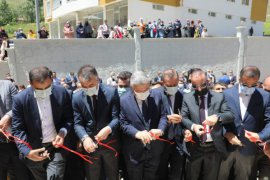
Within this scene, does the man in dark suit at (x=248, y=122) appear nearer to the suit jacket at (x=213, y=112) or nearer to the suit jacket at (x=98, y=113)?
the suit jacket at (x=213, y=112)

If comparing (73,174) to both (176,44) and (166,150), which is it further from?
(176,44)

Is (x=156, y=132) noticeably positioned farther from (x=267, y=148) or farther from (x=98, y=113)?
(x=267, y=148)

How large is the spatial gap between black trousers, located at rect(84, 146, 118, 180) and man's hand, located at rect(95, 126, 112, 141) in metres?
0.24

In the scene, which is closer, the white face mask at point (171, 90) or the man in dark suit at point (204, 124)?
the man in dark suit at point (204, 124)

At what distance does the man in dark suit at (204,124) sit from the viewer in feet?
12.8

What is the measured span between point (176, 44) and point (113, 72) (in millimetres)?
4396

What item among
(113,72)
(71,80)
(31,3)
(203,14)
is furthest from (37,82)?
(31,3)

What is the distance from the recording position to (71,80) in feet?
41.3

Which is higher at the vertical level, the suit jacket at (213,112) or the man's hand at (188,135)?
the suit jacket at (213,112)

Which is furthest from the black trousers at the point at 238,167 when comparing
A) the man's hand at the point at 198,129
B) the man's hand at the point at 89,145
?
the man's hand at the point at 89,145

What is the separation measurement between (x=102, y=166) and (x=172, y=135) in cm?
110

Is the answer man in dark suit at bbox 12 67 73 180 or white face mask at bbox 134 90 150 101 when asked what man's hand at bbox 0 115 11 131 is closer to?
man in dark suit at bbox 12 67 73 180

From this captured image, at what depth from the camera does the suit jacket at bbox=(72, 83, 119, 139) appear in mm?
3883

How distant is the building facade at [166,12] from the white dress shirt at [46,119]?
18891 millimetres
